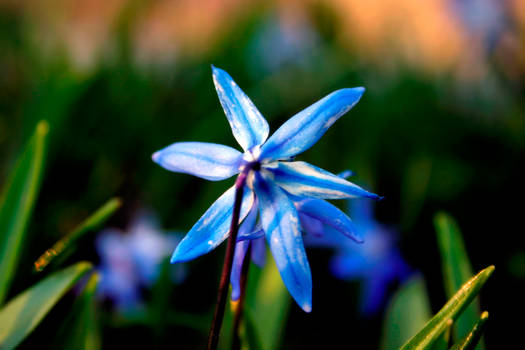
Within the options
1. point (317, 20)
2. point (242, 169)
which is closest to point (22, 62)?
point (317, 20)

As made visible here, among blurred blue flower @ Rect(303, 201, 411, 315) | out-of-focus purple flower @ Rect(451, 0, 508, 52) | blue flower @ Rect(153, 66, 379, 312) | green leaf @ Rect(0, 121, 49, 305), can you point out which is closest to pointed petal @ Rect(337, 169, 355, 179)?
blue flower @ Rect(153, 66, 379, 312)

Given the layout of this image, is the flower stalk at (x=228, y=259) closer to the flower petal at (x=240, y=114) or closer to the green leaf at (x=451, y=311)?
the flower petal at (x=240, y=114)

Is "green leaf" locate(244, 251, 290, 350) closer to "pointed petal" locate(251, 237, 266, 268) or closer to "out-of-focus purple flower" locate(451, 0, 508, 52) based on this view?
"pointed petal" locate(251, 237, 266, 268)

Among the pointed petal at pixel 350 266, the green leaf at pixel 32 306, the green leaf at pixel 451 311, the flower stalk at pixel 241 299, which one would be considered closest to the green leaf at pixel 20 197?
the green leaf at pixel 32 306

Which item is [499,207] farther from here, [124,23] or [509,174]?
[124,23]

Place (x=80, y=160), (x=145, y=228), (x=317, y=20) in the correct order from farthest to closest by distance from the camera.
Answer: (x=317, y=20) → (x=80, y=160) → (x=145, y=228)

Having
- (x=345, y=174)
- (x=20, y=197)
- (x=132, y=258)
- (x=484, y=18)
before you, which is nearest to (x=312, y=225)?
(x=345, y=174)
